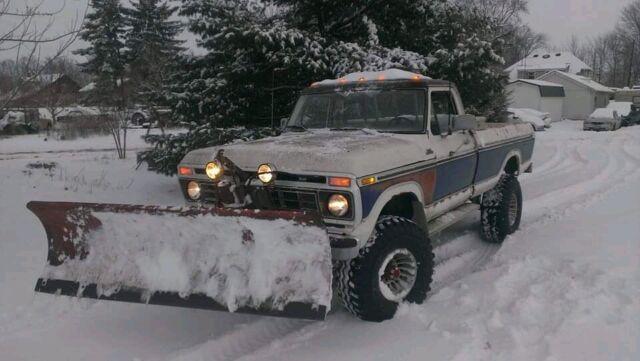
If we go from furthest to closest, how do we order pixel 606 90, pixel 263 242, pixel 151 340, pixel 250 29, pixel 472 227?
pixel 606 90 < pixel 250 29 < pixel 472 227 < pixel 151 340 < pixel 263 242

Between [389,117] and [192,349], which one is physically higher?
[389,117]

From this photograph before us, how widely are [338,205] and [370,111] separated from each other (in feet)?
5.56

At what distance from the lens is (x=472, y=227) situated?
7301mm

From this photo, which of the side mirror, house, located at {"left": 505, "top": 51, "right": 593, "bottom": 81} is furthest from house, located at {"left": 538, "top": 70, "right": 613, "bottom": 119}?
the side mirror

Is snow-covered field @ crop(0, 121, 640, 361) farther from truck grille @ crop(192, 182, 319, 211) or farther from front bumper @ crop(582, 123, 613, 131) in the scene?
front bumper @ crop(582, 123, 613, 131)

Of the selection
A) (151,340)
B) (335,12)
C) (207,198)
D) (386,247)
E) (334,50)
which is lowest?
(151,340)

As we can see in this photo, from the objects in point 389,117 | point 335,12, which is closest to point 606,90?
point 335,12

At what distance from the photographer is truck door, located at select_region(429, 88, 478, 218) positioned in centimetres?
514

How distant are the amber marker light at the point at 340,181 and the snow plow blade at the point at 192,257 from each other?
16.6 inches

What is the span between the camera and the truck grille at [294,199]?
3.98 m

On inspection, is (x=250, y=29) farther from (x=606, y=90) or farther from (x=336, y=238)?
(x=606, y=90)

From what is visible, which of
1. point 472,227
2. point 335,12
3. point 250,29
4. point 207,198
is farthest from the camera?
point 335,12

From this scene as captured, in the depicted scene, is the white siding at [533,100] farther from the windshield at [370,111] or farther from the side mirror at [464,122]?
the windshield at [370,111]

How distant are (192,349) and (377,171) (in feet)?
6.29
